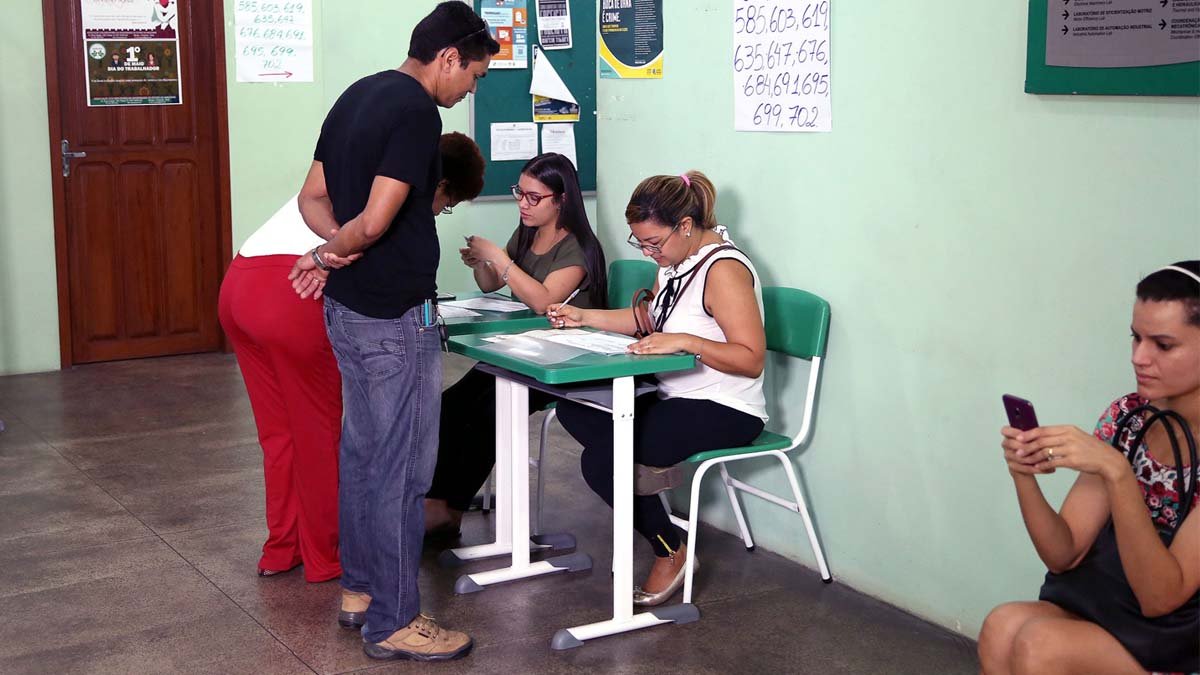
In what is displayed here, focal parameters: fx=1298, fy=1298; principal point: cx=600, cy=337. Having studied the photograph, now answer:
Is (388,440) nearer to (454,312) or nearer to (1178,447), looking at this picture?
(454,312)

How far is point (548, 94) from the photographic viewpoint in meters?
6.91

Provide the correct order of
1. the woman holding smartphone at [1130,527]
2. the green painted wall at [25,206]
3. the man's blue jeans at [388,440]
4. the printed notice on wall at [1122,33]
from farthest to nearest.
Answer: the green painted wall at [25,206] < the man's blue jeans at [388,440] < the printed notice on wall at [1122,33] < the woman holding smartphone at [1130,527]

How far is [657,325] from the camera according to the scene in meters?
3.43

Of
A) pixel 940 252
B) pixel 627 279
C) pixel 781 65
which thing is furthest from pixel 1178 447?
pixel 627 279

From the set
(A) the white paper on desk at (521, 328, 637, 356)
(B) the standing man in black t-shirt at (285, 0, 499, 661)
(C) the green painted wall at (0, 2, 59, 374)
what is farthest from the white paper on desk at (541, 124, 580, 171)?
(B) the standing man in black t-shirt at (285, 0, 499, 661)

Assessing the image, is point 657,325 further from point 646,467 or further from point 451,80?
point 451,80

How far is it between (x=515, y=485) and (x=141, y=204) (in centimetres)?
373

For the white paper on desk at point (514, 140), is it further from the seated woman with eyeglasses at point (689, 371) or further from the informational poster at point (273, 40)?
the seated woman with eyeglasses at point (689, 371)

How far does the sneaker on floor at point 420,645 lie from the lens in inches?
117

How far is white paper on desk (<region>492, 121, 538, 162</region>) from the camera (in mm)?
6930

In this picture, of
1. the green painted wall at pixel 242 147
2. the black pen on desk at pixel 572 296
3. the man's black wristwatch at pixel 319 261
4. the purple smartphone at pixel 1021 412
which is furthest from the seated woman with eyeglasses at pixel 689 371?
the green painted wall at pixel 242 147

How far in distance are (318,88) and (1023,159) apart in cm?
461

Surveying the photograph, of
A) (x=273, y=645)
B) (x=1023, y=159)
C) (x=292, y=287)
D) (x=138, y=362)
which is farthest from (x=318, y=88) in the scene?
(x=1023, y=159)

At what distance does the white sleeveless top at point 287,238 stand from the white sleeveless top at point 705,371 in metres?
0.93
